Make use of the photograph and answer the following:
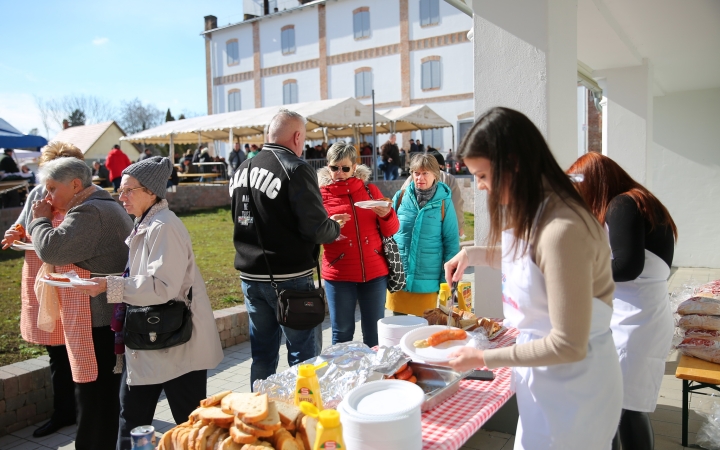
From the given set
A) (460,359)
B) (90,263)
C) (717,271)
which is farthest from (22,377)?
(717,271)

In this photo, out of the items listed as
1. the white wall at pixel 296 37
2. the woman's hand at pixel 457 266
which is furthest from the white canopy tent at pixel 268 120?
the woman's hand at pixel 457 266

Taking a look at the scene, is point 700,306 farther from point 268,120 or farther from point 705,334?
point 268,120

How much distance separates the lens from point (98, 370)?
127 inches

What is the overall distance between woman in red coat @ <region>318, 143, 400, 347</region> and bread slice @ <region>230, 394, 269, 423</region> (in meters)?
2.03

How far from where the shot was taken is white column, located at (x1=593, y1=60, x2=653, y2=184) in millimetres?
7121

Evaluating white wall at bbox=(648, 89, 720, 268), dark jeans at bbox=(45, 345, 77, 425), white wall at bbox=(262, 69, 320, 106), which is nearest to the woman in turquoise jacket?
dark jeans at bbox=(45, 345, 77, 425)

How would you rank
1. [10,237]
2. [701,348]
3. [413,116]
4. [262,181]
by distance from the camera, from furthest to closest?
[413,116] < [10,237] < [701,348] < [262,181]

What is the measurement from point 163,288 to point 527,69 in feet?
8.16

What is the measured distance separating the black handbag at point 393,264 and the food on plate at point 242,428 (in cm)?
217

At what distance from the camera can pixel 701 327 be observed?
3.51 metres

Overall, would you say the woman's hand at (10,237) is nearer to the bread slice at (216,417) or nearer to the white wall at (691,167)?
the bread slice at (216,417)

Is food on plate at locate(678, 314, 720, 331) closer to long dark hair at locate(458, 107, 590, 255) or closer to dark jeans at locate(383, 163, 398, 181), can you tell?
long dark hair at locate(458, 107, 590, 255)

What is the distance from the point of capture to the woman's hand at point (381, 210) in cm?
372

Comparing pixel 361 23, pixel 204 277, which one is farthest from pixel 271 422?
pixel 361 23
